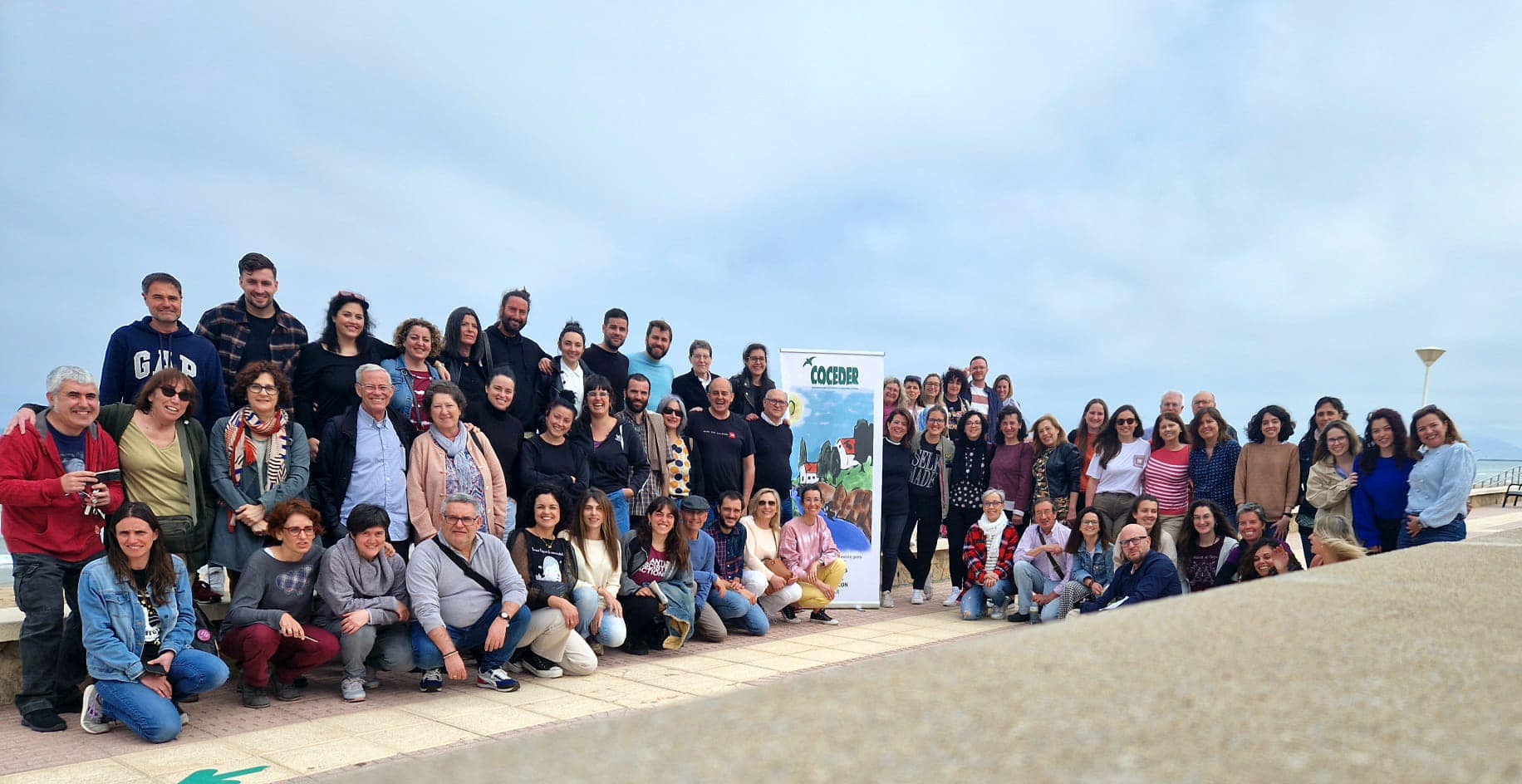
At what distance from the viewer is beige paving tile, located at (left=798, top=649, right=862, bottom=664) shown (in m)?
6.07

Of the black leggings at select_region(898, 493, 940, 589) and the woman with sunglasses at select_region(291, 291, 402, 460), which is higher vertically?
the woman with sunglasses at select_region(291, 291, 402, 460)

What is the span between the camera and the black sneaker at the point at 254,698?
186 inches

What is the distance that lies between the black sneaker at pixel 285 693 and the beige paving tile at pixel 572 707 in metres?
1.25

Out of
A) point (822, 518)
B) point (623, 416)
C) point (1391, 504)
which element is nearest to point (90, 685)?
point (623, 416)

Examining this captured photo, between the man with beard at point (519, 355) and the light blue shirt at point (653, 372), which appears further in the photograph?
the light blue shirt at point (653, 372)

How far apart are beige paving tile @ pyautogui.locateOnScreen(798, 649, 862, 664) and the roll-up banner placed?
73.1 inches

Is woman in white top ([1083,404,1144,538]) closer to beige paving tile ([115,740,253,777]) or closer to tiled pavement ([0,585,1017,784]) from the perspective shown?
tiled pavement ([0,585,1017,784])

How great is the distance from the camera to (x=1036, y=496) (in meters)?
8.01

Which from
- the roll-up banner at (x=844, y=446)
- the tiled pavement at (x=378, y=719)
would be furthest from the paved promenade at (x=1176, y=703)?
the roll-up banner at (x=844, y=446)

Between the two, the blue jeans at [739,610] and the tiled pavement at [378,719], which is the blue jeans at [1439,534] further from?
the blue jeans at [739,610]

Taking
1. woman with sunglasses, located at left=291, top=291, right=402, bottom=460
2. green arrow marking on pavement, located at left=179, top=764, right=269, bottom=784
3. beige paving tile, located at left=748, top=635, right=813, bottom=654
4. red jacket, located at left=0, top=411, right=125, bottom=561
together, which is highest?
woman with sunglasses, located at left=291, top=291, right=402, bottom=460

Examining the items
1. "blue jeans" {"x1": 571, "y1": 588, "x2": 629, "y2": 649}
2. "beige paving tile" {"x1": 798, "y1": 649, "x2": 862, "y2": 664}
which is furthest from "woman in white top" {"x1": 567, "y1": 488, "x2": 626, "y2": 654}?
"beige paving tile" {"x1": 798, "y1": 649, "x2": 862, "y2": 664}

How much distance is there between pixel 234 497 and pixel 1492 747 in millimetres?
5316

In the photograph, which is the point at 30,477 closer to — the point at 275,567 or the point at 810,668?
the point at 275,567
